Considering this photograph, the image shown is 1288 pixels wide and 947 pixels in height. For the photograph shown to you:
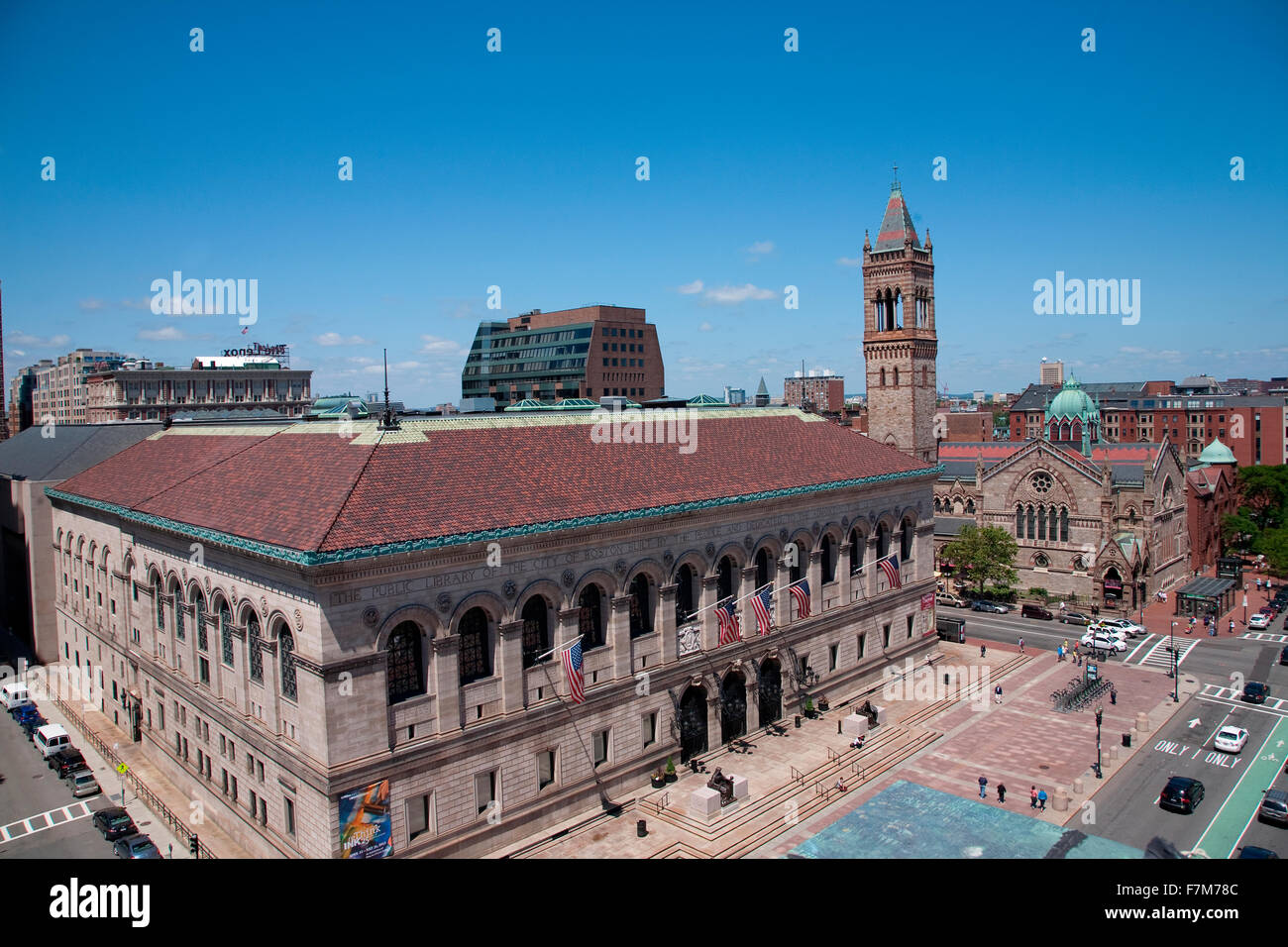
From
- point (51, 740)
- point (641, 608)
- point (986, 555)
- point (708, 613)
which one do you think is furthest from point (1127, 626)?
point (51, 740)

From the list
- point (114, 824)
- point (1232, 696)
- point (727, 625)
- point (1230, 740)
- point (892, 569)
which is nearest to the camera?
point (114, 824)

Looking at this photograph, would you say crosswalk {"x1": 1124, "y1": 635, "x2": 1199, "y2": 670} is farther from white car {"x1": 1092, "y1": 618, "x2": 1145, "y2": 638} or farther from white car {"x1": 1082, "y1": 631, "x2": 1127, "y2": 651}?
white car {"x1": 1092, "y1": 618, "x2": 1145, "y2": 638}

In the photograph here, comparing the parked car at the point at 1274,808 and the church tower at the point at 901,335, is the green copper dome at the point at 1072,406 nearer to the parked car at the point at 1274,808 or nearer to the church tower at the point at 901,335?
the church tower at the point at 901,335

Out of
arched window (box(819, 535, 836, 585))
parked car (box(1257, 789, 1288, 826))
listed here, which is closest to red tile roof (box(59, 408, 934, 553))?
arched window (box(819, 535, 836, 585))

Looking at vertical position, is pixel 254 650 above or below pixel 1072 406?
below

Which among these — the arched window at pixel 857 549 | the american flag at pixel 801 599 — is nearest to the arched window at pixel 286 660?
the american flag at pixel 801 599

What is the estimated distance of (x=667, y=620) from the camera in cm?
4831

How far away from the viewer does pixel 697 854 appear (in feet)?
134

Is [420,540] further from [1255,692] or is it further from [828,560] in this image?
[1255,692]

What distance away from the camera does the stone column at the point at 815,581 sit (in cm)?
5838

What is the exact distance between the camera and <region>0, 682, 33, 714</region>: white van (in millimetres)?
62156

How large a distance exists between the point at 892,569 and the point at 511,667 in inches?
1328

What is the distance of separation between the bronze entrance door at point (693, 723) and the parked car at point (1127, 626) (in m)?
47.1

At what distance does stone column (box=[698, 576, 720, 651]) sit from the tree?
4909 cm
